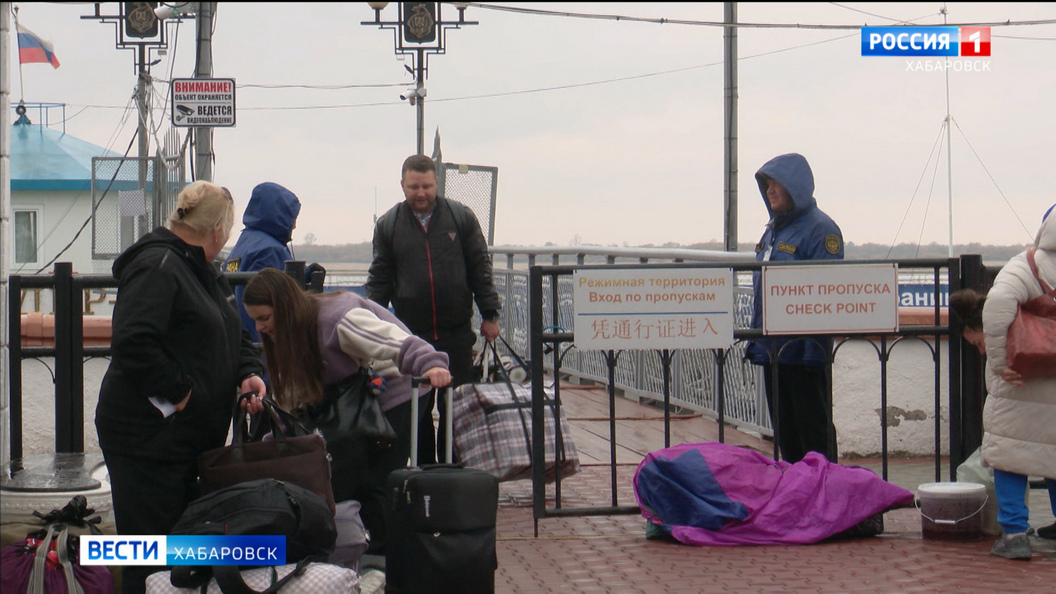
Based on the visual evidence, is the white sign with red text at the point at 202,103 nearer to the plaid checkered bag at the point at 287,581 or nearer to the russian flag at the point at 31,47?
the plaid checkered bag at the point at 287,581

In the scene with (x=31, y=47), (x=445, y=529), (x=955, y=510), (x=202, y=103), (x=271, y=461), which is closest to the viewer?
(x=271, y=461)

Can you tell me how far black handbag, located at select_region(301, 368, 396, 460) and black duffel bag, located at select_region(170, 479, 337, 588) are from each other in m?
0.65

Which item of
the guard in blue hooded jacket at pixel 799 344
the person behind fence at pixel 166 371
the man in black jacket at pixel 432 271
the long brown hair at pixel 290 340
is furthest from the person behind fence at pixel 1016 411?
the person behind fence at pixel 166 371

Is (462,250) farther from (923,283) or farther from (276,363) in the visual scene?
(923,283)

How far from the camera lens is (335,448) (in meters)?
→ 4.89

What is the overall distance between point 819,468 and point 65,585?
3597 millimetres

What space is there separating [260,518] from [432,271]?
276 centimetres

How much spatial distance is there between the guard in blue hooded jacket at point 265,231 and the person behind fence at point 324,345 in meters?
1.50

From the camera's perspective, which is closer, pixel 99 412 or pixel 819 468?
pixel 99 412

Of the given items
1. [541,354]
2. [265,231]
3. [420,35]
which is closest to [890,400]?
[541,354]

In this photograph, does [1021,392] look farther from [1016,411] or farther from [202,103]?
[202,103]

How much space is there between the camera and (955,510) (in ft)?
19.6

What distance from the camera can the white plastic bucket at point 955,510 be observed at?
19.6 ft

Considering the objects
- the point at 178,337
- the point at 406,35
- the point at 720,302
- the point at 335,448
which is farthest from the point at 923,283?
the point at 406,35
